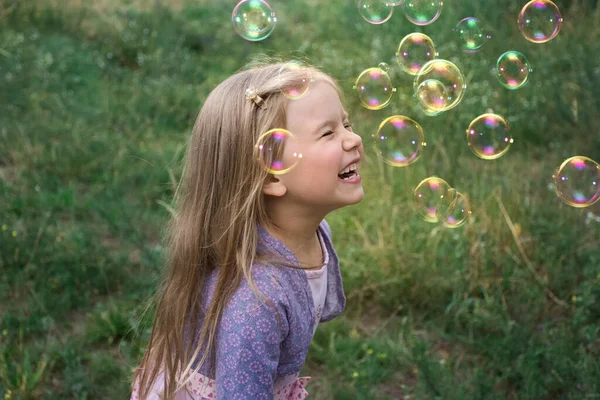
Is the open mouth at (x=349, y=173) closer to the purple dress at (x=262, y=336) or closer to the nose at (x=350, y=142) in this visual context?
the nose at (x=350, y=142)

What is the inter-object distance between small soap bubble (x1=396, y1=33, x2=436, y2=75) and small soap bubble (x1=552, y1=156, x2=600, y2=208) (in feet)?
1.92

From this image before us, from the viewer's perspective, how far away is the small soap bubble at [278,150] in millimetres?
1898

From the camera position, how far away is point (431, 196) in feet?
8.36

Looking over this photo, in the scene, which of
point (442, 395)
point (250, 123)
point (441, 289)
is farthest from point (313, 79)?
point (441, 289)

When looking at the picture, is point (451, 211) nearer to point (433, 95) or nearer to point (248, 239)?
point (433, 95)

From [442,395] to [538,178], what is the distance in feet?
5.28

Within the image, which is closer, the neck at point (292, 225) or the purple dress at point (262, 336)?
the purple dress at point (262, 336)

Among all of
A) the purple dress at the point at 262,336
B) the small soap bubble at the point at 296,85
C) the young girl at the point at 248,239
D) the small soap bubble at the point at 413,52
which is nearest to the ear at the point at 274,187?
the young girl at the point at 248,239

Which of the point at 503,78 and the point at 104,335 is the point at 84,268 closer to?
the point at 104,335

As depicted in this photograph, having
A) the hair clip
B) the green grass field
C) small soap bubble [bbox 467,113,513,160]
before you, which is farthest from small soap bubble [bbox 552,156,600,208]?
the hair clip

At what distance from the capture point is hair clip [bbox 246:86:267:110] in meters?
1.95

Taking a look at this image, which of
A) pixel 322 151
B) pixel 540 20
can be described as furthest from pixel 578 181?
pixel 322 151

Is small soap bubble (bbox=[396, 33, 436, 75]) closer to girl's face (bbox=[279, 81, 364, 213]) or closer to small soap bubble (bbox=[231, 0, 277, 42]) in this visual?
small soap bubble (bbox=[231, 0, 277, 42])

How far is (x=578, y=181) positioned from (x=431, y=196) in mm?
464
